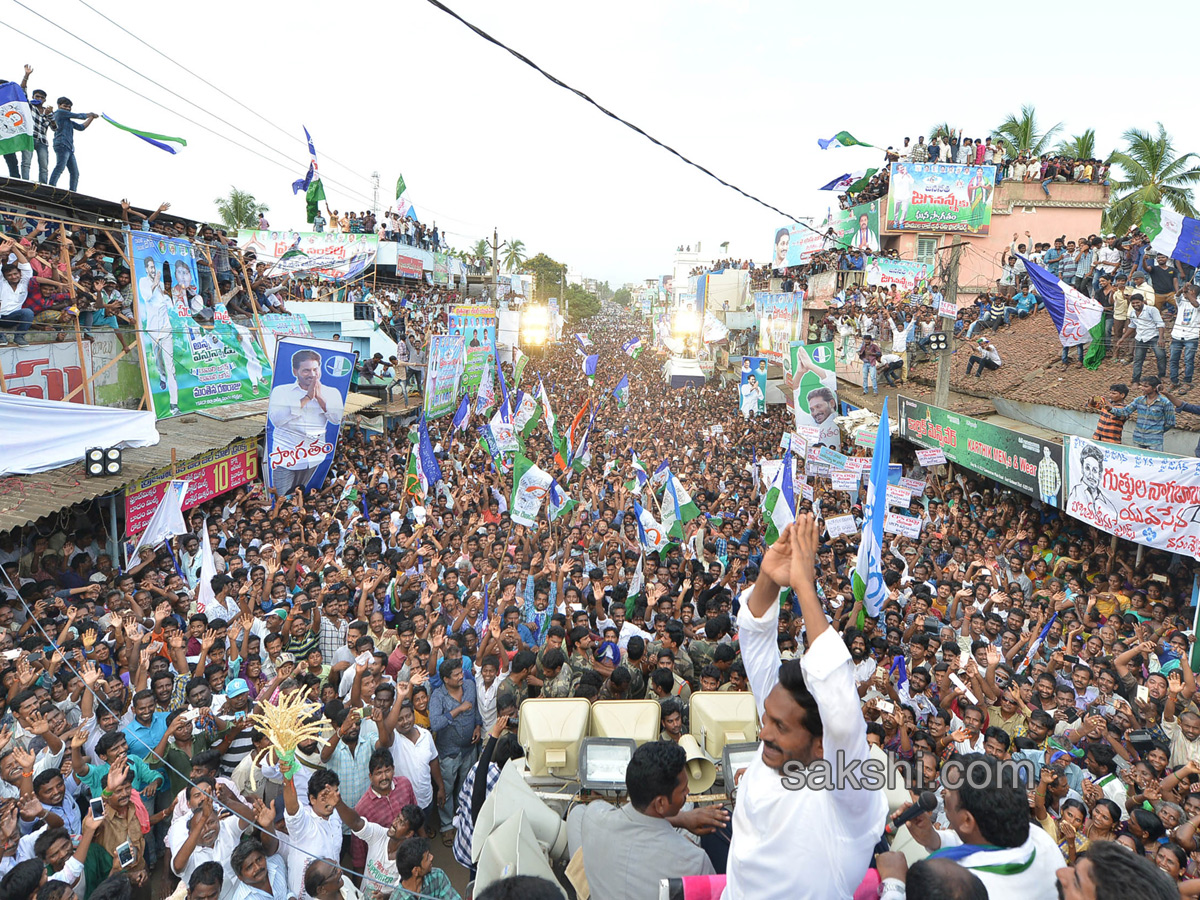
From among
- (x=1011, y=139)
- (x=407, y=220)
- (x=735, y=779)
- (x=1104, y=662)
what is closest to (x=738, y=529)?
(x=1104, y=662)

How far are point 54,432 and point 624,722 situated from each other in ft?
Answer: 26.3

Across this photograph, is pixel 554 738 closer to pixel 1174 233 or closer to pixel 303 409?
pixel 303 409

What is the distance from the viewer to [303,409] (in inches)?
439

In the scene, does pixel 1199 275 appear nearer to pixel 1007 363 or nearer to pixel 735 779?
pixel 1007 363

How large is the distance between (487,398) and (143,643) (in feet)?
39.1

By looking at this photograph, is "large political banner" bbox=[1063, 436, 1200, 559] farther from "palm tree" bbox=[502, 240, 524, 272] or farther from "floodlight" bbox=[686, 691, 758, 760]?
"palm tree" bbox=[502, 240, 524, 272]

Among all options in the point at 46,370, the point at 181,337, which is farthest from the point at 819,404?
the point at 46,370

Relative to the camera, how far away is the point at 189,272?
1249cm

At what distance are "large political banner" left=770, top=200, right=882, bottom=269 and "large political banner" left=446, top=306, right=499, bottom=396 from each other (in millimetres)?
10136

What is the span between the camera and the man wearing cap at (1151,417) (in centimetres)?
980

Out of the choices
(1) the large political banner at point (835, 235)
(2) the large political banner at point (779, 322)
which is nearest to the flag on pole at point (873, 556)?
(1) the large political banner at point (835, 235)

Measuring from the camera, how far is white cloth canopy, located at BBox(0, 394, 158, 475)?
797 cm

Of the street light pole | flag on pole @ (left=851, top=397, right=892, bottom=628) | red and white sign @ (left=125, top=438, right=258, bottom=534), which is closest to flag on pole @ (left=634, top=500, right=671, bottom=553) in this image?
flag on pole @ (left=851, top=397, right=892, bottom=628)

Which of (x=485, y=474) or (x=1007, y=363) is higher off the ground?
(x=1007, y=363)
